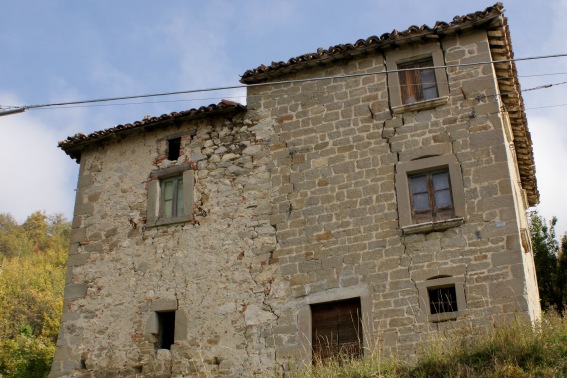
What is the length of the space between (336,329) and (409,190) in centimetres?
281

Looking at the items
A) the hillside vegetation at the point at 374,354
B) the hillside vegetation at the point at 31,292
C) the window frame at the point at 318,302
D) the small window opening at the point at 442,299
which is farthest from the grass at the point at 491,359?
the hillside vegetation at the point at 31,292

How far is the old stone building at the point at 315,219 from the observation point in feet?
38.1

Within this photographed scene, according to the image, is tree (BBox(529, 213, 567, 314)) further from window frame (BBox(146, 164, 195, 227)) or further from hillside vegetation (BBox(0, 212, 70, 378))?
hillside vegetation (BBox(0, 212, 70, 378))

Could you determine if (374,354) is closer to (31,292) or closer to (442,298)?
(442,298)

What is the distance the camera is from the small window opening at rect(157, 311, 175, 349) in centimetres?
1345

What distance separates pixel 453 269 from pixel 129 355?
21.1ft

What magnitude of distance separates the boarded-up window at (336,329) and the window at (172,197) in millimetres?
3737

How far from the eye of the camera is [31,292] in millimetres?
32594

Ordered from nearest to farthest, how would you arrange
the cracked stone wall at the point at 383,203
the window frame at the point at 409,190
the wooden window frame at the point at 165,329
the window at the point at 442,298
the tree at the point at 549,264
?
the window at the point at 442,298
the cracked stone wall at the point at 383,203
the window frame at the point at 409,190
the wooden window frame at the point at 165,329
the tree at the point at 549,264

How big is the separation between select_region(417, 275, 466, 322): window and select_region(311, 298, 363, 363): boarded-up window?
4.00 feet

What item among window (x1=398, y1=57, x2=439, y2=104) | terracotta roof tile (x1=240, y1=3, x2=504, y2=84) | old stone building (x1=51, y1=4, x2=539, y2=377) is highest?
terracotta roof tile (x1=240, y1=3, x2=504, y2=84)

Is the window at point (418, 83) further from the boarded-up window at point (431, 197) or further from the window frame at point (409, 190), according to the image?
the boarded-up window at point (431, 197)

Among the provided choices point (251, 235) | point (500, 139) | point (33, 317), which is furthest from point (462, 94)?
point (33, 317)

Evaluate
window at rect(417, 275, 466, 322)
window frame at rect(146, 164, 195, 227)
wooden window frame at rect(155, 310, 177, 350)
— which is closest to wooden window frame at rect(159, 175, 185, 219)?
window frame at rect(146, 164, 195, 227)
